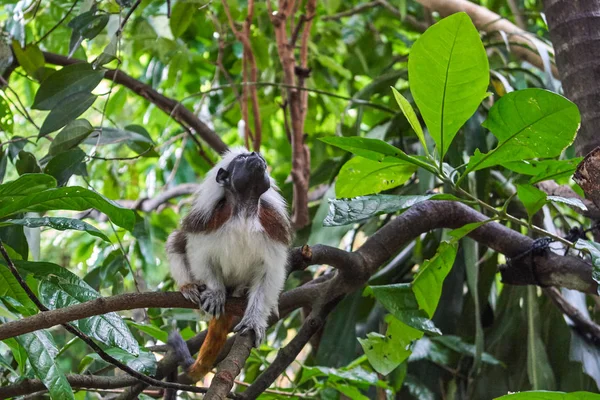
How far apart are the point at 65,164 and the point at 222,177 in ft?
1.38

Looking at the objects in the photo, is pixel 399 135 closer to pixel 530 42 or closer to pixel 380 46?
pixel 530 42

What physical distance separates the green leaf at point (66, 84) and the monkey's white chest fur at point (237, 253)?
0.45m

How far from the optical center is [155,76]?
2.71 m

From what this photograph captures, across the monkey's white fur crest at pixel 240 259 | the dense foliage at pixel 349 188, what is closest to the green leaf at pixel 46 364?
the dense foliage at pixel 349 188

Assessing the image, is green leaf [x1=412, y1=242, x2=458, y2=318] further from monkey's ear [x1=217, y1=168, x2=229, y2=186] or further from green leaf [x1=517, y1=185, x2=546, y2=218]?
monkey's ear [x1=217, y1=168, x2=229, y2=186]

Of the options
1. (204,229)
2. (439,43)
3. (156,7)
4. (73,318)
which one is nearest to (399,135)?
(204,229)

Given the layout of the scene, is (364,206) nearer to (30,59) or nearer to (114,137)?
(114,137)

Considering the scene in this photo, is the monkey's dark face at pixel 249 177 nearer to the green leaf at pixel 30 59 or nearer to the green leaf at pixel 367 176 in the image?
the green leaf at pixel 367 176

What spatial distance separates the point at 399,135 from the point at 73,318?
1.53 m

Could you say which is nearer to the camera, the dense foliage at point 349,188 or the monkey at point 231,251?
the dense foliage at point 349,188

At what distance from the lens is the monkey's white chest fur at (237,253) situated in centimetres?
176

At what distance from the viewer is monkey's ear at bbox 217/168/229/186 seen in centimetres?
187

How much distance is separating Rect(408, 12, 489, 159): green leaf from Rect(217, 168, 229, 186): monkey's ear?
2.47 ft

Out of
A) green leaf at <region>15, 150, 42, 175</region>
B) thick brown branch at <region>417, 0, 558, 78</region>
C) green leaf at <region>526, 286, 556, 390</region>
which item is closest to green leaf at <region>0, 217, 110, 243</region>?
green leaf at <region>15, 150, 42, 175</region>
